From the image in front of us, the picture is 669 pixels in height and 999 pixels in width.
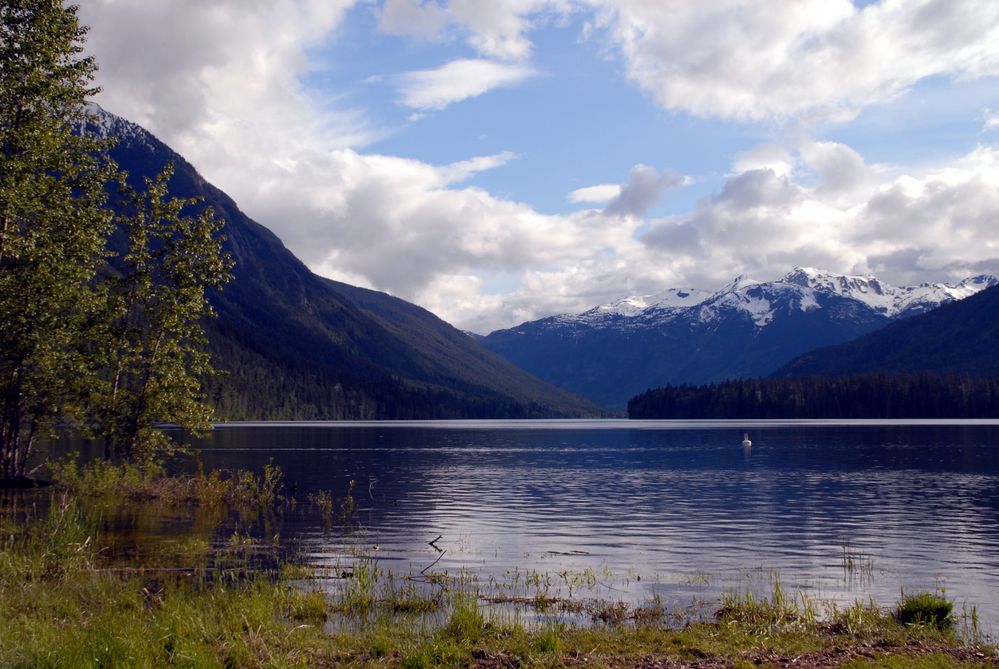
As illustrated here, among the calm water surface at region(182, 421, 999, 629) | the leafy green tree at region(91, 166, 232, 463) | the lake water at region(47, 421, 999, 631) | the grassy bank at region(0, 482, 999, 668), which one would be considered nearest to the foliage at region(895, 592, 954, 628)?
the grassy bank at region(0, 482, 999, 668)

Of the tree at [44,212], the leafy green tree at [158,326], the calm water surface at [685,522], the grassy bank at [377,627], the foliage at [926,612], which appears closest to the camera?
the grassy bank at [377,627]

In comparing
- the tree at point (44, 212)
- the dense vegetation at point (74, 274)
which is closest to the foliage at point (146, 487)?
the dense vegetation at point (74, 274)

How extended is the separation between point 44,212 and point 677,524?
35414 mm

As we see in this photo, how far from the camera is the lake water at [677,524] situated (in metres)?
30.3

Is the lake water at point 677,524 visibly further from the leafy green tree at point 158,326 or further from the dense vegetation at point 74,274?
the dense vegetation at point 74,274

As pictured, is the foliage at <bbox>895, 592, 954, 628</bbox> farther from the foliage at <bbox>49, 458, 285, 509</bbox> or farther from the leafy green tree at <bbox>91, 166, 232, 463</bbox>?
the leafy green tree at <bbox>91, 166, 232, 463</bbox>

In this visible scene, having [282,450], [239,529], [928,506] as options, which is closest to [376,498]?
[239,529]

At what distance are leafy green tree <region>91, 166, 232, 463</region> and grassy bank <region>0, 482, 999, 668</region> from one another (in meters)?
21.2

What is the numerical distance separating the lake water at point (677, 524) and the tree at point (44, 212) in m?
14.7

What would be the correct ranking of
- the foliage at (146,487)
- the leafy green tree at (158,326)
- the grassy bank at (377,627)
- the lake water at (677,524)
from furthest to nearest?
1. the leafy green tree at (158,326)
2. the foliage at (146,487)
3. the lake water at (677,524)
4. the grassy bank at (377,627)

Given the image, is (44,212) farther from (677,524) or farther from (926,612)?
(926,612)

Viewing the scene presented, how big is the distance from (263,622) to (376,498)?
40097 mm

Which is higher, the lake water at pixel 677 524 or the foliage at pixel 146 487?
the foliage at pixel 146 487

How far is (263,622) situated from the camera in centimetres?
1875
